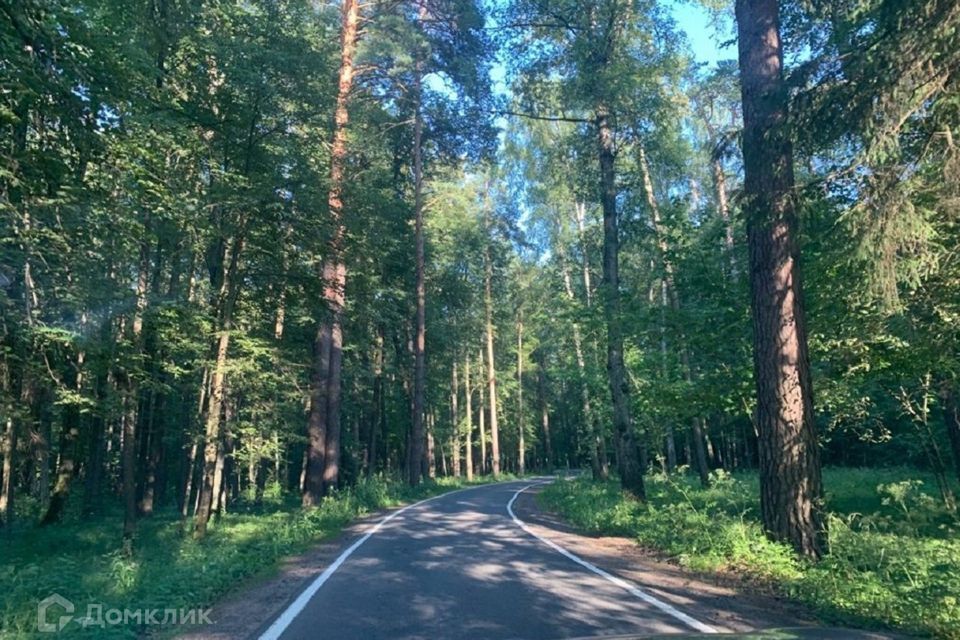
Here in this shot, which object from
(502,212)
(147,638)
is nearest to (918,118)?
(147,638)

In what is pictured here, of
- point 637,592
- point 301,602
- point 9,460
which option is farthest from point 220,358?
point 9,460

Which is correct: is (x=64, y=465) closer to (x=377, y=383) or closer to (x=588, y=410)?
(x=377, y=383)

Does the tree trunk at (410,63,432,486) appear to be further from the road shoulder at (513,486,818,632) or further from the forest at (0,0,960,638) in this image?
the road shoulder at (513,486,818,632)

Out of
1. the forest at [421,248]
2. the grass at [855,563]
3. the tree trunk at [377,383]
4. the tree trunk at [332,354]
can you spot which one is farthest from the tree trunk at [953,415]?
the tree trunk at [377,383]

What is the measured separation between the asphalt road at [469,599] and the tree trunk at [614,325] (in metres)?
5.17

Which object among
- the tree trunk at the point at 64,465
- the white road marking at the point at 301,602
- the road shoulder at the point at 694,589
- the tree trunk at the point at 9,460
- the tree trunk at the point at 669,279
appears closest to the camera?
the white road marking at the point at 301,602

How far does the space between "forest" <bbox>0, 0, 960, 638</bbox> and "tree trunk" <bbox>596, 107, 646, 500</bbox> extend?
8 centimetres

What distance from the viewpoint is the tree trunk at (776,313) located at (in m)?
8.09

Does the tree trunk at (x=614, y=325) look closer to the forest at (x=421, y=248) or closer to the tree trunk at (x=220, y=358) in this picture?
the forest at (x=421, y=248)

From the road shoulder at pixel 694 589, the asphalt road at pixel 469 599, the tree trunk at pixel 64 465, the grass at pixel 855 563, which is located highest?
the tree trunk at pixel 64 465

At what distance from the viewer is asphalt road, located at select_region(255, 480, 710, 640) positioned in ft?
19.2

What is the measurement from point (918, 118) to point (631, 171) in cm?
1269

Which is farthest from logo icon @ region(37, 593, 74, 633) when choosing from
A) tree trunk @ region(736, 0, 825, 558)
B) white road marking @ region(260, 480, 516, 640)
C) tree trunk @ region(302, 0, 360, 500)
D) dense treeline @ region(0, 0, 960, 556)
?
tree trunk @ region(302, 0, 360, 500)

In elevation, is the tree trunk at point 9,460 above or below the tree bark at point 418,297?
below
